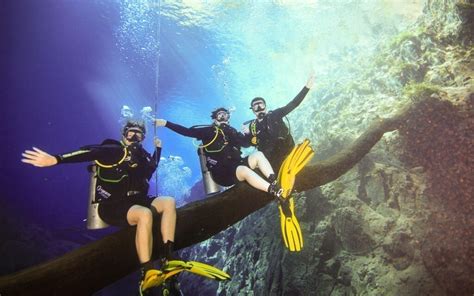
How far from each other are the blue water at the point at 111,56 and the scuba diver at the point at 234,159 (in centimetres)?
1414

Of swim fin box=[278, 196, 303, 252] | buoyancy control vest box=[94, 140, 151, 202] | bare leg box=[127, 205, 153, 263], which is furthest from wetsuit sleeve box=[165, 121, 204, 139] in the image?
swim fin box=[278, 196, 303, 252]

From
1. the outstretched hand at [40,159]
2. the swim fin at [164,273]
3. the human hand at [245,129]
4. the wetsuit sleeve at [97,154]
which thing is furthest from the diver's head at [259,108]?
the outstretched hand at [40,159]

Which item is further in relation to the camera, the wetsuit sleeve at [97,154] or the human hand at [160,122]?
the human hand at [160,122]

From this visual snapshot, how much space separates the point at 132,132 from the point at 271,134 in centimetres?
247

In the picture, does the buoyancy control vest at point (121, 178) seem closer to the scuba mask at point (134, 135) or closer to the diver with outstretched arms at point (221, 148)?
the scuba mask at point (134, 135)

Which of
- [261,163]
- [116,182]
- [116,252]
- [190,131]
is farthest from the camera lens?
[190,131]

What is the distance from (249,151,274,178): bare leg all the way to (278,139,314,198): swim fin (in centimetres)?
18

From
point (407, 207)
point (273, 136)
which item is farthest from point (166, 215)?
point (407, 207)

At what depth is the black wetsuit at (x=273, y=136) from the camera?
547 centimetres

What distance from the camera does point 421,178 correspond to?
21.0ft

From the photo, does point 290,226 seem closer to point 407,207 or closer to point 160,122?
point 160,122

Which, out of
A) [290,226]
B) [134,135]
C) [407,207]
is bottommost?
[407,207]

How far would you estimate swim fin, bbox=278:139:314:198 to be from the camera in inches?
161

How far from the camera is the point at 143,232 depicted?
11.8 feet
